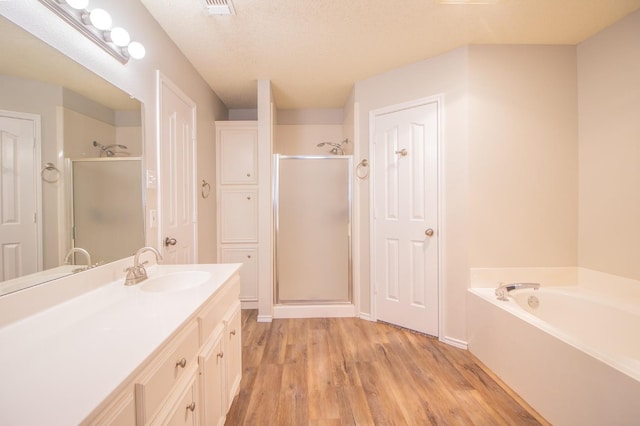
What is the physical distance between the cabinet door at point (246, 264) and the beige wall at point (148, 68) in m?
0.16

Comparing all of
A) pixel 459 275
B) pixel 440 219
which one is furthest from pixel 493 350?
pixel 440 219

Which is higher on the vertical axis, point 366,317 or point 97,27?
point 97,27

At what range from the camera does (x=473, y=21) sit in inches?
69.6

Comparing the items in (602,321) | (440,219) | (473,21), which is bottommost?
(602,321)

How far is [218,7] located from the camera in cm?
161

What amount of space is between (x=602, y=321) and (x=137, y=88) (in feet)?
11.0

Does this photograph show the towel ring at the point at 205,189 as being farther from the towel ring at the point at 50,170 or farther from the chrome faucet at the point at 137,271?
the towel ring at the point at 50,170

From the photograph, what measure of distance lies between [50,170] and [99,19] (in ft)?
2.51

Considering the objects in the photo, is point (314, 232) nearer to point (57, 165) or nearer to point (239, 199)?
point (239, 199)

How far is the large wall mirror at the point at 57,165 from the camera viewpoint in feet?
2.72

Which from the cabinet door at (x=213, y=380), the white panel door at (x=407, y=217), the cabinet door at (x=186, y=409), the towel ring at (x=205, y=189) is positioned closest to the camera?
the cabinet door at (x=186, y=409)

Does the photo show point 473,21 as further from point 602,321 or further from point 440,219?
point 602,321

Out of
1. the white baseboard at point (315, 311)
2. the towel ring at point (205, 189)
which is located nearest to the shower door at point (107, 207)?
the towel ring at point (205, 189)

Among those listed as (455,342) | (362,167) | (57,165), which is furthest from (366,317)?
(57,165)
